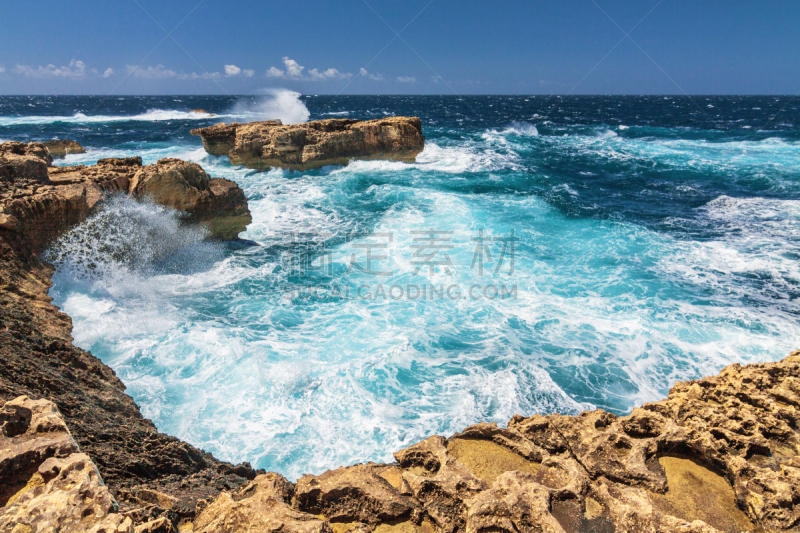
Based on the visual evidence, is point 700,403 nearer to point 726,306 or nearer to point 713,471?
point 713,471

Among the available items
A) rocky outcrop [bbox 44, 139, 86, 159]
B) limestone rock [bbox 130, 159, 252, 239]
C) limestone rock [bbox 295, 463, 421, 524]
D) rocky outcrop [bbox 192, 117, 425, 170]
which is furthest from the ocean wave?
limestone rock [bbox 295, 463, 421, 524]

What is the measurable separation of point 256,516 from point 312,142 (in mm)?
22792

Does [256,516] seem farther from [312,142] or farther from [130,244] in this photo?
[312,142]

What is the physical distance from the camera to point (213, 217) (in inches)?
452

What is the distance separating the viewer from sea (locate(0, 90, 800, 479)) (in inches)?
257

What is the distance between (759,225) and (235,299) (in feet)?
60.8

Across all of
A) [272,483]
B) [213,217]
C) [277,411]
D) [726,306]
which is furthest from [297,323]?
[726,306]

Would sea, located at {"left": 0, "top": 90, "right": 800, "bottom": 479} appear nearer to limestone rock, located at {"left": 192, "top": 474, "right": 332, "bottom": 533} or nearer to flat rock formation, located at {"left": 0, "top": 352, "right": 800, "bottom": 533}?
flat rock formation, located at {"left": 0, "top": 352, "right": 800, "bottom": 533}

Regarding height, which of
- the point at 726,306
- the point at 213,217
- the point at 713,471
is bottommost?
the point at 726,306

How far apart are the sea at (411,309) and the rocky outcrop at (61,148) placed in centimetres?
1728

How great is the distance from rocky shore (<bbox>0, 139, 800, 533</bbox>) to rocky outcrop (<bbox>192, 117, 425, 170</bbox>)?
750 inches

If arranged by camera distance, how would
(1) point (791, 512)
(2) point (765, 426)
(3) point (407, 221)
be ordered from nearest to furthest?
(1) point (791, 512), (2) point (765, 426), (3) point (407, 221)

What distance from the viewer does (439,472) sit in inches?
129

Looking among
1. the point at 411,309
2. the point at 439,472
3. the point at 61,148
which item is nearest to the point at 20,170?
the point at 411,309
